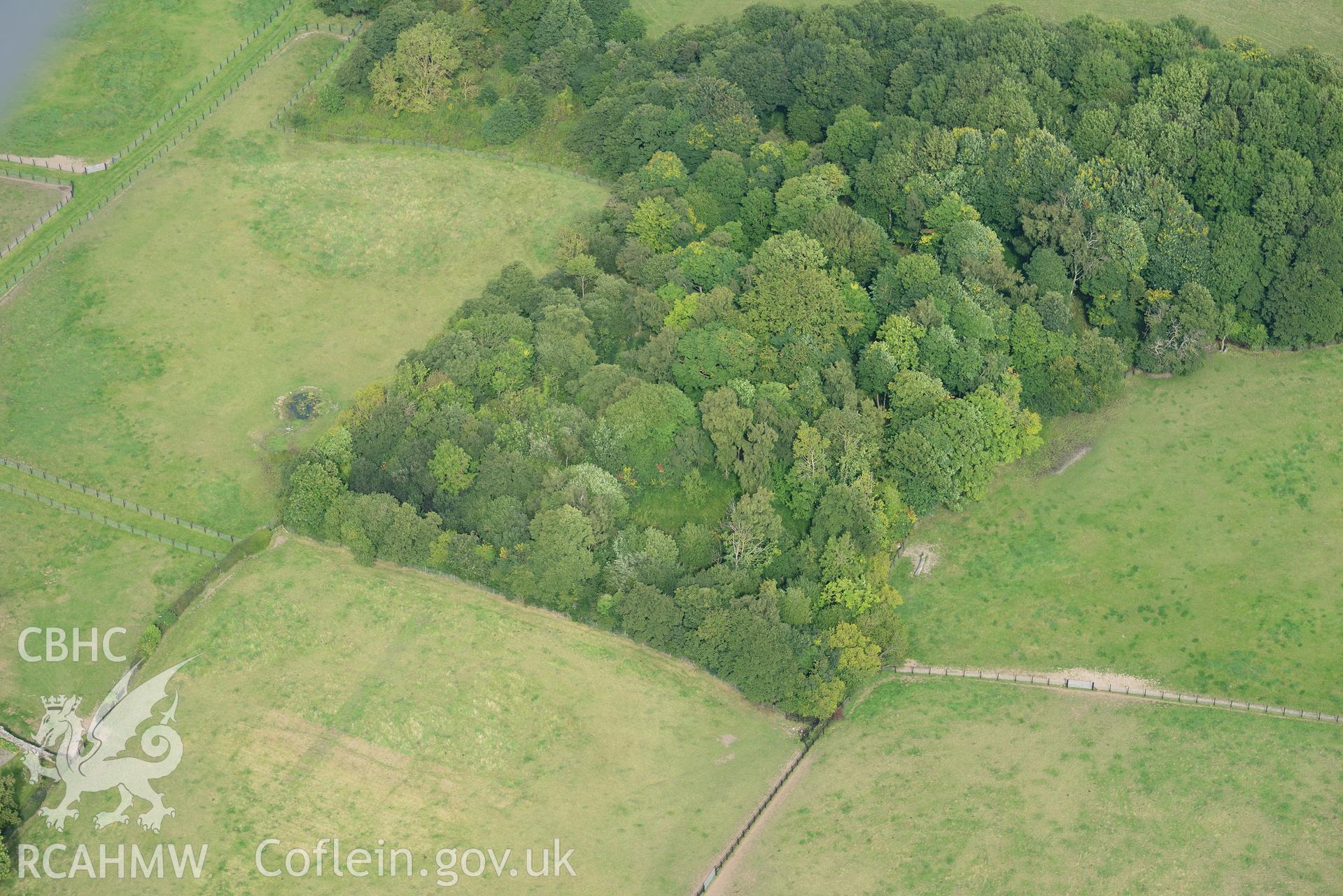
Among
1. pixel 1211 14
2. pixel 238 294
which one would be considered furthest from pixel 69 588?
pixel 1211 14

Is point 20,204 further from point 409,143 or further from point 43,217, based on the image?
point 409,143

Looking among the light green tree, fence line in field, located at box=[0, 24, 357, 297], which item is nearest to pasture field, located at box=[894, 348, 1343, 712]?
the light green tree

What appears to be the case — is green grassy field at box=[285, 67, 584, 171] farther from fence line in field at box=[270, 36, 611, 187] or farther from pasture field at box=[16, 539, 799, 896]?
pasture field at box=[16, 539, 799, 896]

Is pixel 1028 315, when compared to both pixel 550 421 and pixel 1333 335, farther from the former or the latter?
Answer: pixel 550 421

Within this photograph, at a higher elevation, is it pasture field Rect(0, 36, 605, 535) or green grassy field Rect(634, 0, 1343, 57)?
green grassy field Rect(634, 0, 1343, 57)

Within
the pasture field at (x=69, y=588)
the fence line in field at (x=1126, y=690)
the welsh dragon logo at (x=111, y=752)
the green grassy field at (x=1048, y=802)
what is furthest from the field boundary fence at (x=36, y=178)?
the fence line in field at (x=1126, y=690)

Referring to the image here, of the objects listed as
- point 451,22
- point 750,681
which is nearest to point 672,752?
point 750,681

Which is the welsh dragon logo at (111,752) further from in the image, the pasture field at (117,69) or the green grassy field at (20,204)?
the pasture field at (117,69)
